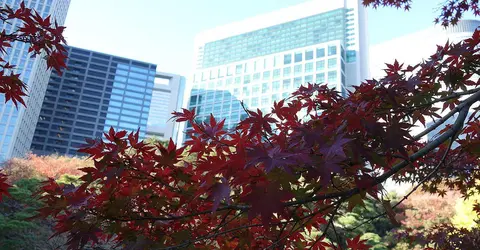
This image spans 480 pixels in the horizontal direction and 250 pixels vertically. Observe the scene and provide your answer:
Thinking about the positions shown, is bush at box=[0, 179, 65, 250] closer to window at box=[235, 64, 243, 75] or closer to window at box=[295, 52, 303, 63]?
window at box=[295, 52, 303, 63]

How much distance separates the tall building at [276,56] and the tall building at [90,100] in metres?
16.1

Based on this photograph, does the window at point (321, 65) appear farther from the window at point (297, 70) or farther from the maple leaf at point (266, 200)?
the maple leaf at point (266, 200)

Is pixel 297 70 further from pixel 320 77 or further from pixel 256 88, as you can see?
pixel 256 88

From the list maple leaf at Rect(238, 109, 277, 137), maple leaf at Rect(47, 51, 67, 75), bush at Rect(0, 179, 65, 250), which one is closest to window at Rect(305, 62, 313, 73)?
bush at Rect(0, 179, 65, 250)

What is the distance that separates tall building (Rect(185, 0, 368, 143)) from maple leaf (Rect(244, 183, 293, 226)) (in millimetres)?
45764

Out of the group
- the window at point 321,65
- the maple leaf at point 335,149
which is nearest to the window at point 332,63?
the window at point 321,65

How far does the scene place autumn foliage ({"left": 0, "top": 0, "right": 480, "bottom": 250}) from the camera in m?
0.92

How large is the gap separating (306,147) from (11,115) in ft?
190

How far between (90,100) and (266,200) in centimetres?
7363

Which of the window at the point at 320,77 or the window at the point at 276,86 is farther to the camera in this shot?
the window at the point at 276,86

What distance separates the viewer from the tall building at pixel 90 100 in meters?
61.5

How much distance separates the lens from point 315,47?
50.3 meters

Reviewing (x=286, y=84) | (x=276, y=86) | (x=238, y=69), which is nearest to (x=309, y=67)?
(x=286, y=84)

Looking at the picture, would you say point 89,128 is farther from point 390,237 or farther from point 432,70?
point 432,70
